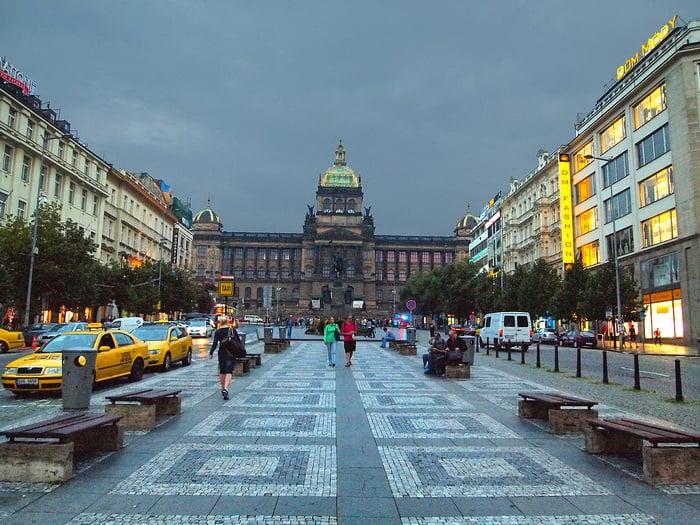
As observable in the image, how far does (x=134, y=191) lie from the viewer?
6838 cm

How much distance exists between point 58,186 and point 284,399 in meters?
46.0

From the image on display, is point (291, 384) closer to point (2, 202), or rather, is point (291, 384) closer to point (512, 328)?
point (512, 328)

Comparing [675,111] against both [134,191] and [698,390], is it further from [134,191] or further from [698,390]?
[134,191]

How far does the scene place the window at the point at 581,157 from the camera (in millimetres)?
53506

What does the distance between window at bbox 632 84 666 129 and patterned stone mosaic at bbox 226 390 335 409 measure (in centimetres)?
3969

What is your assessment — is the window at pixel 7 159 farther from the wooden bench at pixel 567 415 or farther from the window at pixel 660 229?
the window at pixel 660 229

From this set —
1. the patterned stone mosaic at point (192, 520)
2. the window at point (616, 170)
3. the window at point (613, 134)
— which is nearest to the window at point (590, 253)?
the window at point (616, 170)

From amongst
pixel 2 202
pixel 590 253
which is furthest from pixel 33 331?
pixel 590 253

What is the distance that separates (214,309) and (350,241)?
50096mm

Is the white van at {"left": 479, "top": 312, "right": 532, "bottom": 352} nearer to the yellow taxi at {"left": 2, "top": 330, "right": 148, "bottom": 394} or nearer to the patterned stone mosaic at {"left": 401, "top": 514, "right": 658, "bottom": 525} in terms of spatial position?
the yellow taxi at {"left": 2, "top": 330, "right": 148, "bottom": 394}

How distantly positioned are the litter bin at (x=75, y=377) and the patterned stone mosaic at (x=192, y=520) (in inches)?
238

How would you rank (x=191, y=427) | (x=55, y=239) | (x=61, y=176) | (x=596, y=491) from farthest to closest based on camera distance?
(x=61, y=176), (x=55, y=239), (x=191, y=427), (x=596, y=491)

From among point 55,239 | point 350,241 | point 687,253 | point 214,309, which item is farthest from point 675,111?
point 350,241

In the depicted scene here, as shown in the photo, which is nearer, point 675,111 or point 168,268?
point 675,111
